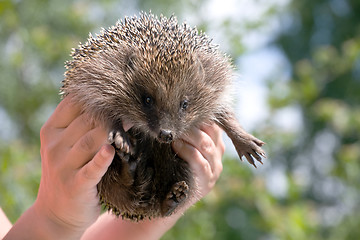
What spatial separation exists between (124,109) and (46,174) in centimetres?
37

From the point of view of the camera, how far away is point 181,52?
1.59 meters

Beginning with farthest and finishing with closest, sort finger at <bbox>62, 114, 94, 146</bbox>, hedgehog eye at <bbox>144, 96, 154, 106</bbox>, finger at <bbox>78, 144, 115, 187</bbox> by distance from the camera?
hedgehog eye at <bbox>144, 96, 154, 106</bbox>
finger at <bbox>62, 114, 94, 146</bbox>
finger at <bbox>78, 144, 115, 187</bbox>

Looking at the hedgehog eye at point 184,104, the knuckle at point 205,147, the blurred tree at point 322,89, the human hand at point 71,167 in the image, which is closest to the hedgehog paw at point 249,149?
the knuckle at point 205,147

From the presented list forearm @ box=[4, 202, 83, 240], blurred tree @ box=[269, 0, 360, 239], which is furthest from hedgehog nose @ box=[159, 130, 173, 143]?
blurred tree @ box=[269, 0, 360, 239]

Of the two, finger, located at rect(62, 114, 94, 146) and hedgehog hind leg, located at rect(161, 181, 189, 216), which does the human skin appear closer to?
Answer: finger, located at rect(62, 114, 94, 146)

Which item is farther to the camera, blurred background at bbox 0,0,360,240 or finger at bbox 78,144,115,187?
blurred background at bbox 0,0,360,240

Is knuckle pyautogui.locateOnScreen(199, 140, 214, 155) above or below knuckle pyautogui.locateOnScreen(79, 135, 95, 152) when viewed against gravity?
below

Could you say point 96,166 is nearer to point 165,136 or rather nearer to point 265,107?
point 165,136

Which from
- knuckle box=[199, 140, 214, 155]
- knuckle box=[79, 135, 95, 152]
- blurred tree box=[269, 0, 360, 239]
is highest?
knuckle box=[79, 135, 95, 152]

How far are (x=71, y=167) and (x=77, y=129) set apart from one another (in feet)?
0.47

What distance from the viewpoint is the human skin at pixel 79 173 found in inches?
55.2

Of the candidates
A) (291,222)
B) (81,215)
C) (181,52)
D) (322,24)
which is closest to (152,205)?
(81,215)

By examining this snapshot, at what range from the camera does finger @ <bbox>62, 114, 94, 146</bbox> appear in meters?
1.47

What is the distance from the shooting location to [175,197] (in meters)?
1.52
